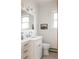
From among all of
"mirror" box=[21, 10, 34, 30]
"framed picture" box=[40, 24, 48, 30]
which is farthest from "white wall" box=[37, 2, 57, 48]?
"mirror" box=[21, 10, 34, 30]

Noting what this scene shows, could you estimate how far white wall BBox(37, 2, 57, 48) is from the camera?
5004 millimetres

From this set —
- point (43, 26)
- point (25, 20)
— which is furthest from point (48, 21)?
point (25, 20)

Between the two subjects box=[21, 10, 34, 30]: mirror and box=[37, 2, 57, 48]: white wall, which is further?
box=[37, 2, 57, 48]: white wall

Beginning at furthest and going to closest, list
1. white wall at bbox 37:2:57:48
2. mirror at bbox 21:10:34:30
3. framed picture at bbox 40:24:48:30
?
1. framed picture at bbox 40:24:48:30
2. white wall at bbox 37:2:57:48
3. mirror at bbox 21:10:34:30

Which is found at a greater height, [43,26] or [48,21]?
[48,21]

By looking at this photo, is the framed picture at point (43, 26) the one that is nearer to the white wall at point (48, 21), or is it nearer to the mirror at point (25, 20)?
the white wall at point (48, 21)

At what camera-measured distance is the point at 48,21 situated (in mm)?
5082

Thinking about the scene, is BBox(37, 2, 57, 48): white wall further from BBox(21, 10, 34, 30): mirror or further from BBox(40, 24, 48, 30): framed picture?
BBox(21, 10, 34, 30): mirror

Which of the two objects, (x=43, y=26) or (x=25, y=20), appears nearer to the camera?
(x=25, y=20)

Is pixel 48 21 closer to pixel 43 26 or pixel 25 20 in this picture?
pixel 43 26

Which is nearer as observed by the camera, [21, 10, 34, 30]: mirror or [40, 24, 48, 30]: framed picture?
[21, 10, 34, 30]: mirror

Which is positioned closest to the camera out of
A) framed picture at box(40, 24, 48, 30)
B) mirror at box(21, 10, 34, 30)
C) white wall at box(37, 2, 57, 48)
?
mirror at box(21, 10, 34, 30)
